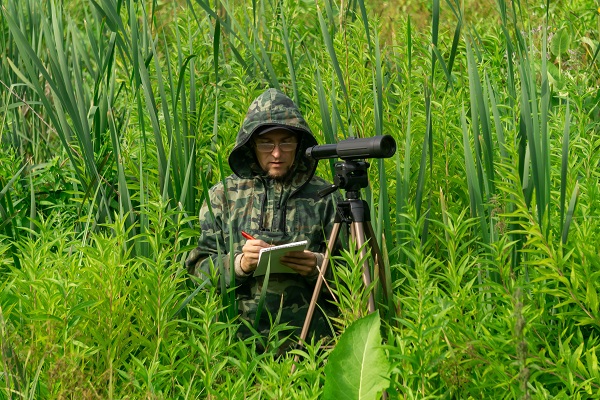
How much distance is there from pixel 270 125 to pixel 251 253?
1.70 feet

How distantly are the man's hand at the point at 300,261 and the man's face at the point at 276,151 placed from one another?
0.35 meters

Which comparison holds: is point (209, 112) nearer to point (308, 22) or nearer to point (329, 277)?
point (329, 277)

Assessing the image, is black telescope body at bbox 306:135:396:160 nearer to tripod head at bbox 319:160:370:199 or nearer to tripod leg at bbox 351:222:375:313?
tripod head at bbox 319:160:370:199

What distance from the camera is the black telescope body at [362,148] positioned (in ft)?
9.32

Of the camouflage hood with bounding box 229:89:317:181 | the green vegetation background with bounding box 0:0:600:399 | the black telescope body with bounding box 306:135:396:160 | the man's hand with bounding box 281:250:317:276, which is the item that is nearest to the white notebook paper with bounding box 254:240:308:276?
the man's hand with bounding box 281:250:317:276

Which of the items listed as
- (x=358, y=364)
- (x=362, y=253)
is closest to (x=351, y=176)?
(x=362, y=253)

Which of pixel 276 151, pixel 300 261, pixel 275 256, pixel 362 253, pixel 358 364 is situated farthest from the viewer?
pixel 276 151

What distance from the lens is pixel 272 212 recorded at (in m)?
3.33

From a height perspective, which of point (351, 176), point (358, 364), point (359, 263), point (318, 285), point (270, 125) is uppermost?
point (270, 125)

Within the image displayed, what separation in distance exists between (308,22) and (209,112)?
7.19ft

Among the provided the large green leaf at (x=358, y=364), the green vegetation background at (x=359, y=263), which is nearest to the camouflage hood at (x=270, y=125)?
the green vegetation background at (x=359, y=263)

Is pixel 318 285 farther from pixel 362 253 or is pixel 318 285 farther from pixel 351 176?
pixel 351 176

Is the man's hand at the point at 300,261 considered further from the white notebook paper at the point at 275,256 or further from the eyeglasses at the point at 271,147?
the eyeglasses at the point at 271,147

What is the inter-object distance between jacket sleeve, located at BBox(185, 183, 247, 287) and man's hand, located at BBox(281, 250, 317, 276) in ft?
0.66
